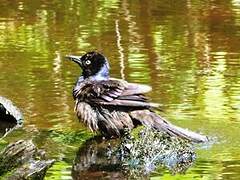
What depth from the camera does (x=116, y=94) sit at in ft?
25.1

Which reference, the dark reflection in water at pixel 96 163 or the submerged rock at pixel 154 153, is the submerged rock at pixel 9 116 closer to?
the dark reflection in water at pixel 96 163

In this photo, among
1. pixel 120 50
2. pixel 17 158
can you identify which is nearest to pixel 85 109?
pixel 17 158

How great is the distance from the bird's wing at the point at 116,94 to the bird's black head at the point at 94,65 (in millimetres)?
342

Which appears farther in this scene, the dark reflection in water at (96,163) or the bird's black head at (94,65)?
the bird's black head at (94,65)

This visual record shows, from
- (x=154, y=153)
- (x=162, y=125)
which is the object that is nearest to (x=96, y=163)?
(x=154, y=153)

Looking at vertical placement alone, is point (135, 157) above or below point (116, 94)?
below

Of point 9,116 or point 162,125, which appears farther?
point 9,116

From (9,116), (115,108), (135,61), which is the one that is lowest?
(135,61)

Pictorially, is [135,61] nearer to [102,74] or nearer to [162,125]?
[102,74]

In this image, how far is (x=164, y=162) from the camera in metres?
6.65

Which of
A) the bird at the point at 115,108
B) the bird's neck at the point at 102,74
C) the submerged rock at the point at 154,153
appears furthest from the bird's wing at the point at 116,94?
the submerged rock at the point at 154,153

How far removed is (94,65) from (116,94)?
67cm

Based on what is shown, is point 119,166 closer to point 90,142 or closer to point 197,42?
point 90,142

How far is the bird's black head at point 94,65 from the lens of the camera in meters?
8.20
